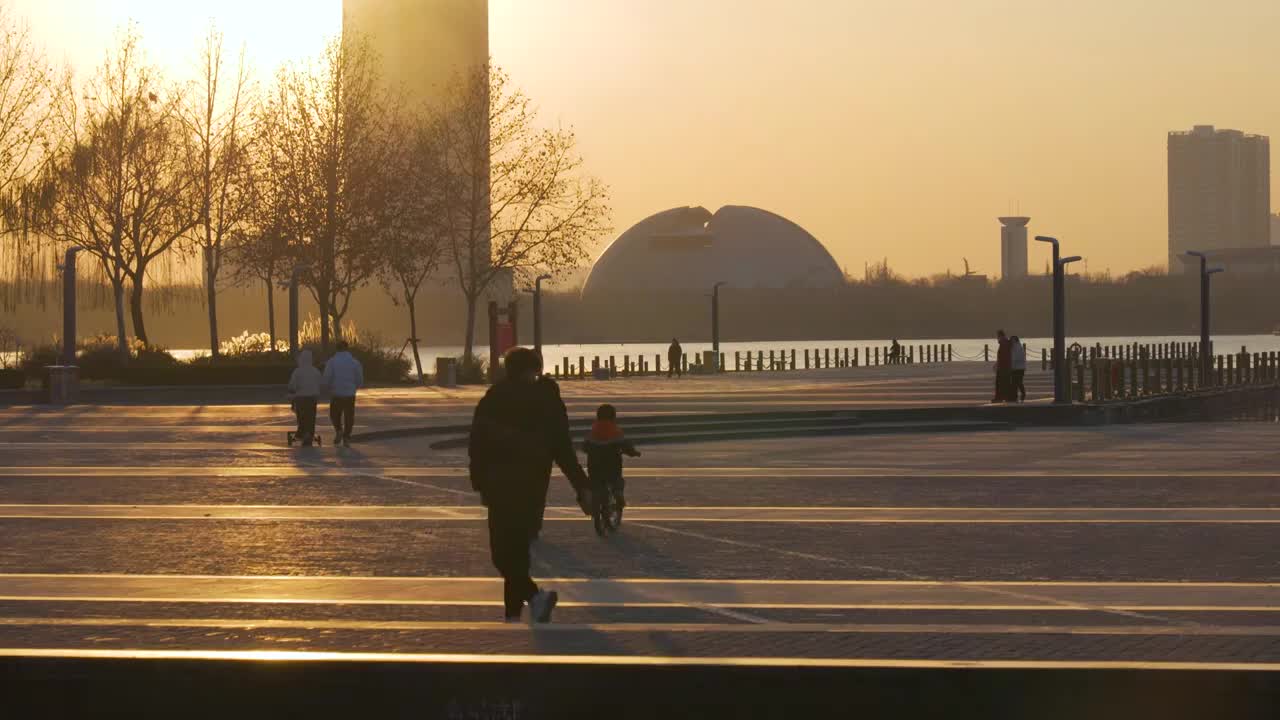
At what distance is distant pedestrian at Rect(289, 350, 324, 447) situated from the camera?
87.0 feet

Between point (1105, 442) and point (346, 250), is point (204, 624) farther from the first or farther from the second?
point (346, 250)

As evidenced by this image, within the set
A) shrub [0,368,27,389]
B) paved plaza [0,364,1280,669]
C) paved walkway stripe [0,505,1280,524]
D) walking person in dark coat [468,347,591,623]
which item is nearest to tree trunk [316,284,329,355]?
shrub [0,368,27,389]

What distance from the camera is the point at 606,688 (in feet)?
19.0

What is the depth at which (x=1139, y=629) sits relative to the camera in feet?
31.9

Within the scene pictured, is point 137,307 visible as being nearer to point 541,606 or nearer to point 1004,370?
point 1004,370

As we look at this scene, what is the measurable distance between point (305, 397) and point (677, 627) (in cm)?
1742

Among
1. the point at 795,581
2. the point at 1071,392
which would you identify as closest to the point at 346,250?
the point at 1071,392

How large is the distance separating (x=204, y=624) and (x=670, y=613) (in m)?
2.64

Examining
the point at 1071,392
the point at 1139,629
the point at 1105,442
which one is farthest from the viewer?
the point at 1071,392

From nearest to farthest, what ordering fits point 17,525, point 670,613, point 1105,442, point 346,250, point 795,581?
point 670,613, point 795,581, point 17,525, point 1105,442, point 346,250

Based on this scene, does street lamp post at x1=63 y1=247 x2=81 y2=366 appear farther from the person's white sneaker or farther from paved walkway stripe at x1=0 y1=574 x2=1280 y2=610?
the person's white sneaker

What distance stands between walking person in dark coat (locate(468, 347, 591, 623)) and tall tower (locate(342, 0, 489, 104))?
568 feet

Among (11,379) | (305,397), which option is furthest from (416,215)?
(305,397)

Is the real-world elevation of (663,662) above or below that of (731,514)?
above
